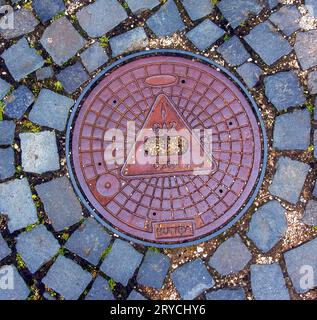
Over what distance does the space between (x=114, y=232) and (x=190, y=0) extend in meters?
1.62

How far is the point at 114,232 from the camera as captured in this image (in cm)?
340

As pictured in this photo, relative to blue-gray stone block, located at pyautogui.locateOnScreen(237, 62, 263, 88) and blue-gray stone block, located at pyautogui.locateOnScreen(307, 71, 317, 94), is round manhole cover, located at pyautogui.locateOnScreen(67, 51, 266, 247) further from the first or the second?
blue-gray stone block, located at pyautogui.locateOnScreen(307, 71, 317, 94)

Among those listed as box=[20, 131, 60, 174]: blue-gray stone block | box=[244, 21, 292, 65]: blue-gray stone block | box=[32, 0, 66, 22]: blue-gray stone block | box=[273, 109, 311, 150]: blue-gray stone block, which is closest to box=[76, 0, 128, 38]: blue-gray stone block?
box=[32, 0, 66, 22]: blue-gray stone block

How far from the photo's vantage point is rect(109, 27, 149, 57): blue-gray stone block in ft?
11.3

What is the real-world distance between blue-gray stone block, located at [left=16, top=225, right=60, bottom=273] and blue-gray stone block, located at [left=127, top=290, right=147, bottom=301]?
0.57m

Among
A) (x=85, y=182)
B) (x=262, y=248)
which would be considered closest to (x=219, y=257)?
(x=262, y=248)

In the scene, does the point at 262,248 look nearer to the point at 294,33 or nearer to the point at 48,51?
the point at 294,33

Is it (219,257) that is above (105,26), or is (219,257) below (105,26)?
below

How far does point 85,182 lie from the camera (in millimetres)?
3400

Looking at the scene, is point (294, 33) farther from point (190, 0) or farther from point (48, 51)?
point (48, 51)

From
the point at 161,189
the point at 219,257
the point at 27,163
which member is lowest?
the point at 219,257

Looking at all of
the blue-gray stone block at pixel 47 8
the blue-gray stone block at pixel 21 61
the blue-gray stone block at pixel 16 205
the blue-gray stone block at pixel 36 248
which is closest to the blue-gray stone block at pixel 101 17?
the blue-gray stone block at pixel 47 8

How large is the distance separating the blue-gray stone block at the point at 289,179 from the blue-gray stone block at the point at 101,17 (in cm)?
144

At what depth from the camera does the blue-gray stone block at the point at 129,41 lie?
11.3 feet
